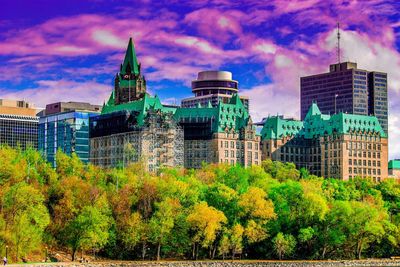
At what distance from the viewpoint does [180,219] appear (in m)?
163

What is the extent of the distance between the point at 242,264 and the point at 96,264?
26284mm

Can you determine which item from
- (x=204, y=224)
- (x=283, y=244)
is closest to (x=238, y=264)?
(x=204, y=224)

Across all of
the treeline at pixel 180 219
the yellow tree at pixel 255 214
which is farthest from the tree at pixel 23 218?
the yellow tree at pixel 255 214

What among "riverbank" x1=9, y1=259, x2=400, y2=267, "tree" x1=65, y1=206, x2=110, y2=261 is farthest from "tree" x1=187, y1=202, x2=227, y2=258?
"tree" x1=65, y1=206, x2=110, y2=261

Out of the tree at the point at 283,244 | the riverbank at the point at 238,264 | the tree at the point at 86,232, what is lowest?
the riverbank at the point at 238,264

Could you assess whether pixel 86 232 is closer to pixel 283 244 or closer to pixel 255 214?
pixel 255 214

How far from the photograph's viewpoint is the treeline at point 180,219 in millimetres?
152625

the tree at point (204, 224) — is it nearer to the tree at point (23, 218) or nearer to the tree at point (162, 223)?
the tree at point (162, 223)

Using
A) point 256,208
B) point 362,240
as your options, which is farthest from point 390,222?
point 256,208

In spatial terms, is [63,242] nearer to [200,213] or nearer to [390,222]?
[200,213]

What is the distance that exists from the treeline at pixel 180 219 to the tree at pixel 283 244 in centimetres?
18

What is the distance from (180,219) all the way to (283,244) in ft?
64.7

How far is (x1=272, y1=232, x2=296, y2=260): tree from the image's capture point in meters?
167

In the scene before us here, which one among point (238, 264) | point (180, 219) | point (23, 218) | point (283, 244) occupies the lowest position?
point (238, 264)
